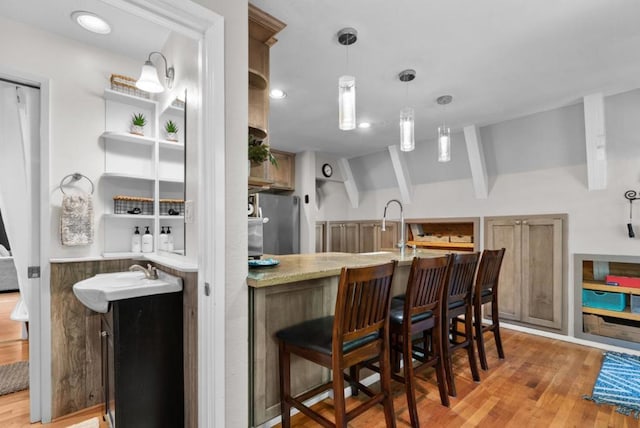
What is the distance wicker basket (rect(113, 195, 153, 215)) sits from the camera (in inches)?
91.7

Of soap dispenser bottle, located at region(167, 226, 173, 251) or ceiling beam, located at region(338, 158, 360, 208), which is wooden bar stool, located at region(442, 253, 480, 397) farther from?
ceiling beam, located at region(338, 158, 360, 208)

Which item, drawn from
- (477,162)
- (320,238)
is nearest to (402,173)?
(477,162)

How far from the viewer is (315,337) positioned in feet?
5.53

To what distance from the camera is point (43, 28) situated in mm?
2051

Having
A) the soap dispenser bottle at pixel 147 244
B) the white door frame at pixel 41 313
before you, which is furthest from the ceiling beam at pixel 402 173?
the white door frame at pixel 41 313

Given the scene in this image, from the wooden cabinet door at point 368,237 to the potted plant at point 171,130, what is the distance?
147 inches

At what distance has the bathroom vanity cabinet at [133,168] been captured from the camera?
7.43 feet

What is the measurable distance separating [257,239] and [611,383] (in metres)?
2.96

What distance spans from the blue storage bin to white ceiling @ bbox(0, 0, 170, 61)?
4.70m

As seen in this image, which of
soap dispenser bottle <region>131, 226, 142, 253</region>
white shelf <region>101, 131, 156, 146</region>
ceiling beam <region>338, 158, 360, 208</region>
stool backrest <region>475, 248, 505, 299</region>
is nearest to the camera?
white shelf <region>101, 131, 156, 146</region>

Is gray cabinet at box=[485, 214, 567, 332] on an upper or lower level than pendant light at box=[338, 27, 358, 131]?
lower

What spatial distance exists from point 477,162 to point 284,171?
2966mm

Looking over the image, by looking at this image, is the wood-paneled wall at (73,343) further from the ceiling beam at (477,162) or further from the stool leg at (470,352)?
the ceiling beam at (477,162)

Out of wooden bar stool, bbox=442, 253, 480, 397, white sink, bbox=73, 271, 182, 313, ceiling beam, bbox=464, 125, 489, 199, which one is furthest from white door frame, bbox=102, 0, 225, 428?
ceiling beam, bbox=464, 125, 489, 199
